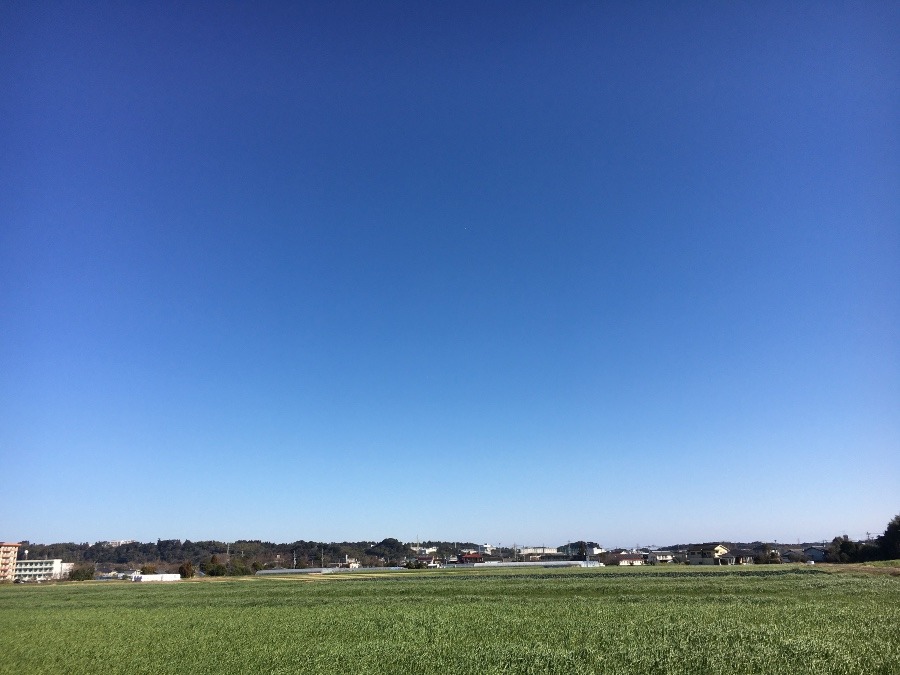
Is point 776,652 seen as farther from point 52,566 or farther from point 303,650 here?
point 52,566

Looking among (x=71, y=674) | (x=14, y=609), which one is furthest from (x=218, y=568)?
(x=71, y=674)

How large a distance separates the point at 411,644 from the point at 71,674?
12.9m

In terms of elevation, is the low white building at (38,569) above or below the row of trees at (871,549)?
below

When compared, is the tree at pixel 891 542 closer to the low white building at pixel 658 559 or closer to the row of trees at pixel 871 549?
the row of trees at pixel 871 549

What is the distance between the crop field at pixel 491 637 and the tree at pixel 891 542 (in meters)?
71.2

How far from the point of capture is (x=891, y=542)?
3794 inches

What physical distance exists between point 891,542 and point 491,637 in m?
104

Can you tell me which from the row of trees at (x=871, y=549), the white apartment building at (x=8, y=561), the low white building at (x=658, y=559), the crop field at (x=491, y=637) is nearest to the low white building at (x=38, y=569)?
the white apartment building at (x=8, y=561)

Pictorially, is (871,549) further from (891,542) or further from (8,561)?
(8,561)

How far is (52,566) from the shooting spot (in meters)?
189

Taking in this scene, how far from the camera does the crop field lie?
778 inches

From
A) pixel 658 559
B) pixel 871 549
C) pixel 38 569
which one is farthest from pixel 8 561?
pixel 871 549

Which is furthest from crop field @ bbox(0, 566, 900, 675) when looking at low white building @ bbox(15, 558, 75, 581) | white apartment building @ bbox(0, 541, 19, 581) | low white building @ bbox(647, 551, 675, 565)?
low white building @ bbox(15, 558, 75, 581)

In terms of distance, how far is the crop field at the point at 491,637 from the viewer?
64.8 feet
